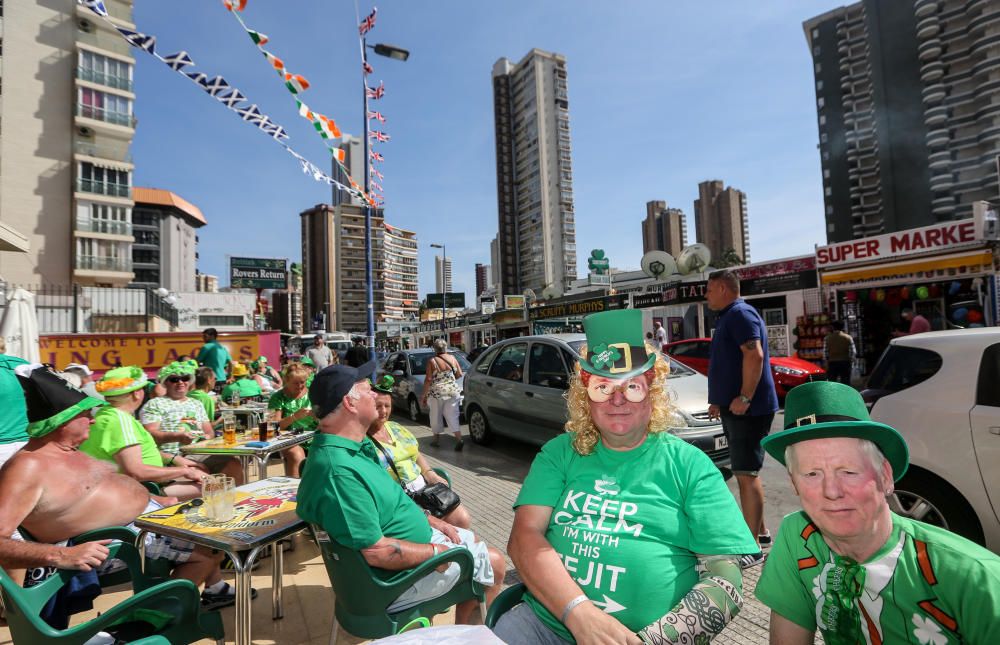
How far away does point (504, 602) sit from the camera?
186cm

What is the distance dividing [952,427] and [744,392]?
3.88 feet

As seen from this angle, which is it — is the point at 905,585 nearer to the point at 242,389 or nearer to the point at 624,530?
the point at 624,530

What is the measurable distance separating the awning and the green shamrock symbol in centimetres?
1586

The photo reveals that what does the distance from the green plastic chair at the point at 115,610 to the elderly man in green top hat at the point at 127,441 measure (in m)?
1.05

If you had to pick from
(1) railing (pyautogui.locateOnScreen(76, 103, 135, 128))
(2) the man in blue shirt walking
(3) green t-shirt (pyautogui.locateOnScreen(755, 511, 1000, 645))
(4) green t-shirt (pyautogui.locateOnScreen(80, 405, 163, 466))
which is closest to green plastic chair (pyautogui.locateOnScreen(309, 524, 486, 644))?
(3) green t-shirt (pyautogui.locateOnScreen(755, 511, 1000, 645))

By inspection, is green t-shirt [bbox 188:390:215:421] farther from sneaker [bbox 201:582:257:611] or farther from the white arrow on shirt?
the white arrow on shirt

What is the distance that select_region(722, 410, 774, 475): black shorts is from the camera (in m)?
3.44

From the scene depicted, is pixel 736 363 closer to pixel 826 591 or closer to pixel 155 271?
pixel 826 591

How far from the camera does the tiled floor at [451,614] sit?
289cm

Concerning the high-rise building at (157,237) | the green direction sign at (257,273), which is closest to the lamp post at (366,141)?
the green direction sign at (257,273)

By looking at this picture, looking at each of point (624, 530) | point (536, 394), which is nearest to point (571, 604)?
point (624, 530)

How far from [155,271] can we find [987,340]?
265 feet

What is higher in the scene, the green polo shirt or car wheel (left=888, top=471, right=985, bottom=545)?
the green polo shirt

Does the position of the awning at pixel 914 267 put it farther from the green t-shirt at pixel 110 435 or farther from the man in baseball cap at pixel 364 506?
the green t-shirt at pixel 110 435
